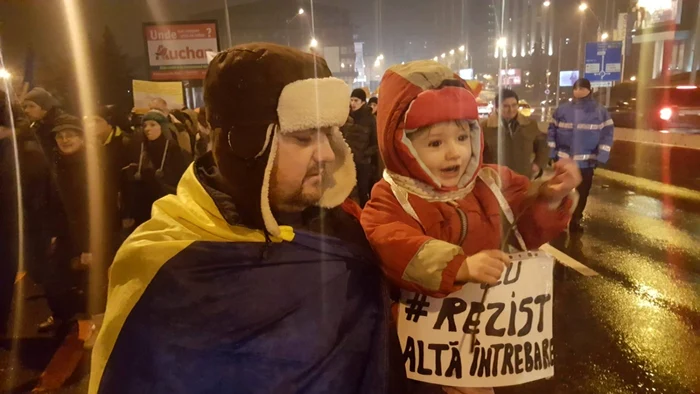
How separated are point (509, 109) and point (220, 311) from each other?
22.0 feet

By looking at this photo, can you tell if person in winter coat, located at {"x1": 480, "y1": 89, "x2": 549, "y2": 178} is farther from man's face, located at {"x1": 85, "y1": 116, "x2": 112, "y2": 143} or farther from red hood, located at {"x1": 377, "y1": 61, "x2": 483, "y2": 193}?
red hood, located at {"x1": 377, "y1": 61, "x2": 483, "y2": 193}

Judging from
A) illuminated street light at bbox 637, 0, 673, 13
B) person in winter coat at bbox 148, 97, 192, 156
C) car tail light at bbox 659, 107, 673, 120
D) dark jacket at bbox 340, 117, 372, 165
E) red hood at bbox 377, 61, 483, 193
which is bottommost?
car tail light at bbox 659, 107, 673, 120

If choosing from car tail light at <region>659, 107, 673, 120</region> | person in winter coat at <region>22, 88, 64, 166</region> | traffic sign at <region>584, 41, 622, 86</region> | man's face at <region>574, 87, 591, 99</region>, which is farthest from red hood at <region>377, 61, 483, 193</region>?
traffic sign at <region>584, 41, 622, 86</region>

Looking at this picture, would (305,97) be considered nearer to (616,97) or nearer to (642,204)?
(642,204)

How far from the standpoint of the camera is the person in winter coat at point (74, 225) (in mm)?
5234

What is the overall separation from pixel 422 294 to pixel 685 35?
1938 inches

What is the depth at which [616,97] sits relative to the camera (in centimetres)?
2847

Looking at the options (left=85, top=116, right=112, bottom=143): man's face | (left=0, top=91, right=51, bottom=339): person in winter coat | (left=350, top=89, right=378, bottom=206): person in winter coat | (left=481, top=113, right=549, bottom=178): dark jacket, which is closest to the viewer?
(left=0, top=91, right=51, bottom=339): person in winter coat

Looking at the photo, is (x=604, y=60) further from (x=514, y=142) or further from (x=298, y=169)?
(x=298, y=169)

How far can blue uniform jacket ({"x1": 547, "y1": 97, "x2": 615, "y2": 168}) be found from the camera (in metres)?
8.07

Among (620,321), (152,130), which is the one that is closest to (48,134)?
(152,130)

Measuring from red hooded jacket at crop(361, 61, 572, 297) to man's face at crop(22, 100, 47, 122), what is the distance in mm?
6014

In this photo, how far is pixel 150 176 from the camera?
6.65m

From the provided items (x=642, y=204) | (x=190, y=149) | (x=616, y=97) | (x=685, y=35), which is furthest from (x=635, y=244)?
(x=685, y=35)
